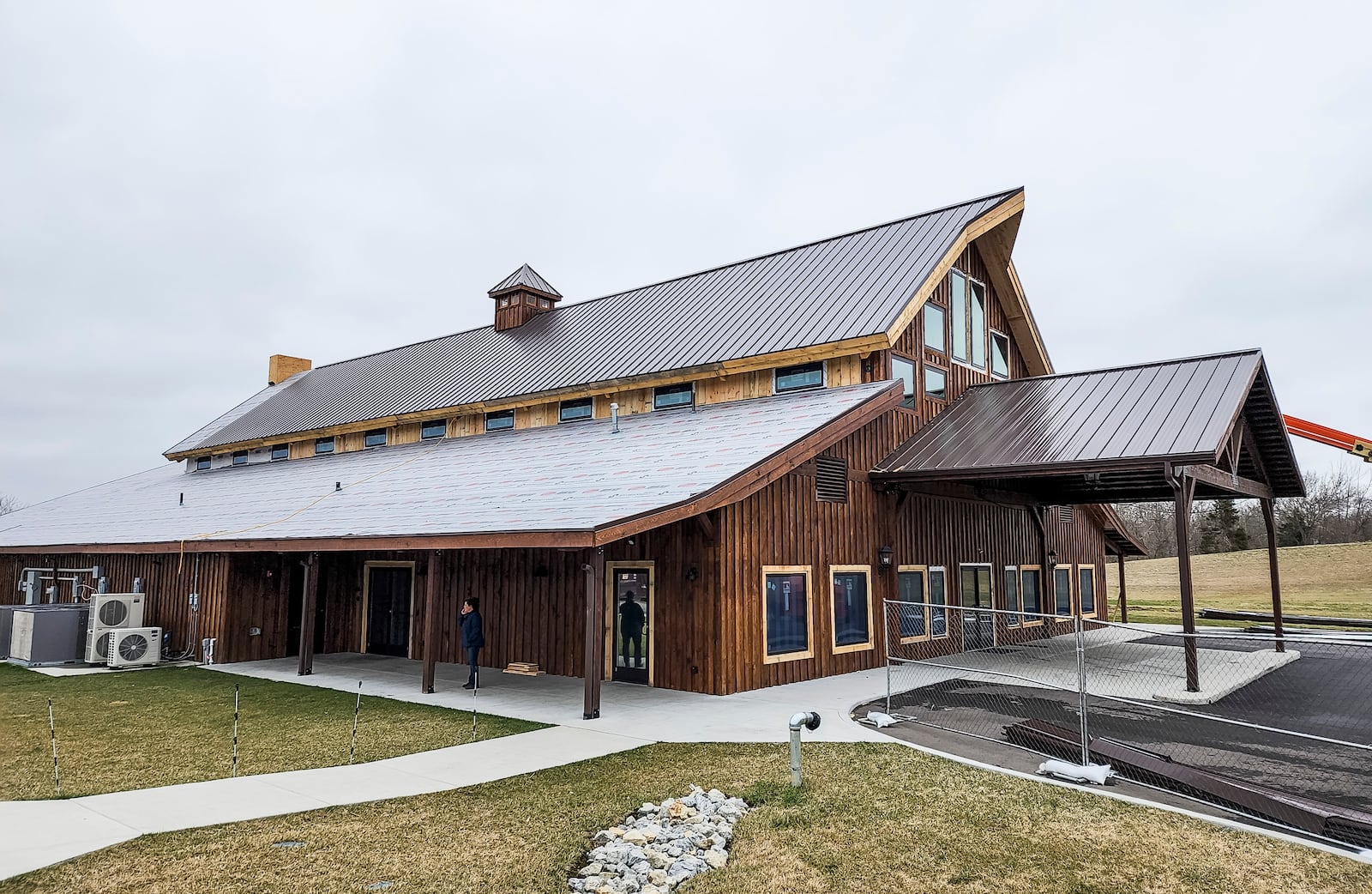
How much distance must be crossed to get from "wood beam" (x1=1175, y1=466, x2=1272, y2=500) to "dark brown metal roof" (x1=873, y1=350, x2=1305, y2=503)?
0.40 m

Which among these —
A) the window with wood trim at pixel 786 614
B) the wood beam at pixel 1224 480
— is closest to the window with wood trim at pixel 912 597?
the window with wood trim at pixel 786 614

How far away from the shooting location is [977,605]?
58.1 ft

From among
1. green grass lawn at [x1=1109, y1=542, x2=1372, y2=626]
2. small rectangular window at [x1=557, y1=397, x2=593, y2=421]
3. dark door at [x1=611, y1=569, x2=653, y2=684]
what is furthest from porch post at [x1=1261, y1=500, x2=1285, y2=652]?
small rectangular window at [x1=557, y1=397, x2=593, y2=421]

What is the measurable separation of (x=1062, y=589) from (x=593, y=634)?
1615 cm

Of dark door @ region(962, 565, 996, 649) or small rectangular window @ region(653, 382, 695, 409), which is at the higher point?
small rectangular window @ region(653, 382, 695, 409)

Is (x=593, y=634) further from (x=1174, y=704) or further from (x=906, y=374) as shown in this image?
(x=906, y=374)

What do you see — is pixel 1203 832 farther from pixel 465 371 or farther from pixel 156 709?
pixel 465 371

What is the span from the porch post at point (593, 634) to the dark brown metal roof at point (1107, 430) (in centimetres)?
662

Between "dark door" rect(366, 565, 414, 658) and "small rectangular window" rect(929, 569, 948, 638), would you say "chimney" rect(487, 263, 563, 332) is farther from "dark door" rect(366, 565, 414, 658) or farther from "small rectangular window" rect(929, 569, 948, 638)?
"small rectangular window" rect(929, 569, 948, 638)

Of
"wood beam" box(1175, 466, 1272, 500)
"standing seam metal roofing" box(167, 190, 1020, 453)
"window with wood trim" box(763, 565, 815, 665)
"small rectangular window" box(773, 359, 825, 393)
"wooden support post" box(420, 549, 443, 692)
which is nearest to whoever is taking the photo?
"wooden support post" box(420, 549, 443, 692)

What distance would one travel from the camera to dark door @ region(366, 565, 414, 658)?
16.9 m

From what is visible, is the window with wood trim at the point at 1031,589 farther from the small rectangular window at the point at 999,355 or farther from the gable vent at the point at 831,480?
the gable vent at the point at 831,480

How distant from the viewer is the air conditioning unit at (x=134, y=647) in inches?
614

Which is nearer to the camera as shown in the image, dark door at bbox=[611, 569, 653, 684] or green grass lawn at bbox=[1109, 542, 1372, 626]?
dark door at bbox=[611, 569, 653, 684]
